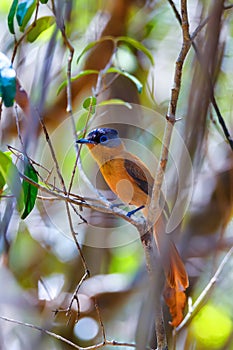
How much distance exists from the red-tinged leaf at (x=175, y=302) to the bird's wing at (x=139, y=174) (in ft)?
1.92

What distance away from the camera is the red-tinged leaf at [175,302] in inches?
67.9

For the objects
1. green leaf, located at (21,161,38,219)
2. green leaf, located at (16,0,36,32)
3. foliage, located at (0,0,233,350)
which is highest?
green leaf, located at (16,0,36,32)

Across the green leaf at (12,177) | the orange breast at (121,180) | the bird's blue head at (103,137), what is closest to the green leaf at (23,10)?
the green leaf at (12,177)

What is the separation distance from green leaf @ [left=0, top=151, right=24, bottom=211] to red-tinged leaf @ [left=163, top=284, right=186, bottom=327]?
632mm

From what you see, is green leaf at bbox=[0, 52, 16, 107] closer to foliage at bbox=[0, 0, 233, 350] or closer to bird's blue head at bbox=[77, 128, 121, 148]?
foliage at bbox=[0, 0, 233, 350]

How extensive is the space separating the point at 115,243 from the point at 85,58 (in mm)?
935

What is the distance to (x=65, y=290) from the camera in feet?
8.79

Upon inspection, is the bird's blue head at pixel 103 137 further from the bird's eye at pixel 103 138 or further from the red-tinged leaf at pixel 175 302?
the red-tinged leaf at pixel 175 302

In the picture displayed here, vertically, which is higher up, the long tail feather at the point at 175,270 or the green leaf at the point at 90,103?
the green leaf at the point at 90,103

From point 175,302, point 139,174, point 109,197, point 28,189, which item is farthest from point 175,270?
point 109,197

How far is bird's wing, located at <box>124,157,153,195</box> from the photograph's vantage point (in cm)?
240

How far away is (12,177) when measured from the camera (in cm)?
132

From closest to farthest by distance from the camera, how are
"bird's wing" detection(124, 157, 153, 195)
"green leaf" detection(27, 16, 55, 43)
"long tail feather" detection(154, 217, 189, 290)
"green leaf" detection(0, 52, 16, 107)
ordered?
"green leaf" detection(0, 52, 16, 107)
"long tail feather" detection(154, 217, 189, 290)
"green leaf" detection(27, 16, 55, 43)
"bird's wing" detection(124, 157, 153, 195)

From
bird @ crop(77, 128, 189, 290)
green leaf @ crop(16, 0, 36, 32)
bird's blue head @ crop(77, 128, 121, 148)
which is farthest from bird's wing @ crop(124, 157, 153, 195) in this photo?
green leaf @ crop(16, 0, 36, 32)
